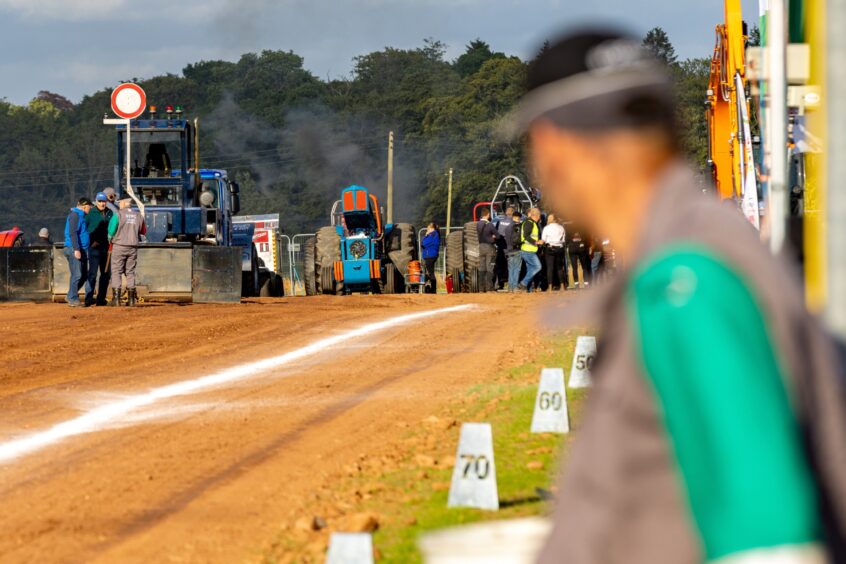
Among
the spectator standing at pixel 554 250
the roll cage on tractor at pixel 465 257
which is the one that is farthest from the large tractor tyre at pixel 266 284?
the spectator standing at pixel 554 250

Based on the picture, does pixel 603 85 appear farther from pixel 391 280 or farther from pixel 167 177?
pixel 391 280

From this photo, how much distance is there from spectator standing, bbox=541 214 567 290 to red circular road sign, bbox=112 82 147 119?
9683mm

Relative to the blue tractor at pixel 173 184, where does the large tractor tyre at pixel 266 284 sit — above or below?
below

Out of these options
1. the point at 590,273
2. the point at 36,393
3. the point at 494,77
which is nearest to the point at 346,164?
the point at 494,77

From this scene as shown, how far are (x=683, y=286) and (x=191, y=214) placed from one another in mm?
28043

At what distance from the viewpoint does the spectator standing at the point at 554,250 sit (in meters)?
32.0

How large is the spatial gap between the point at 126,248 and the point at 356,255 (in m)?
→ 9.89

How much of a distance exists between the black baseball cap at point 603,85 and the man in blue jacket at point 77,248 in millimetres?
24513

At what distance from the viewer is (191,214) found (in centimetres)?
2930

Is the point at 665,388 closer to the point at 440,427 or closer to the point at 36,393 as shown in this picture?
the point at 440,427

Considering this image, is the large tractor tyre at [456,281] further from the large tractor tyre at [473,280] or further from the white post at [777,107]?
the white post at [777,107]

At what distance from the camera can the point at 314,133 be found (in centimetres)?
9150

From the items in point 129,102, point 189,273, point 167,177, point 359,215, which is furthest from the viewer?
point 359,215

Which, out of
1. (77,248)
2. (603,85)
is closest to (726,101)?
(77,248)
